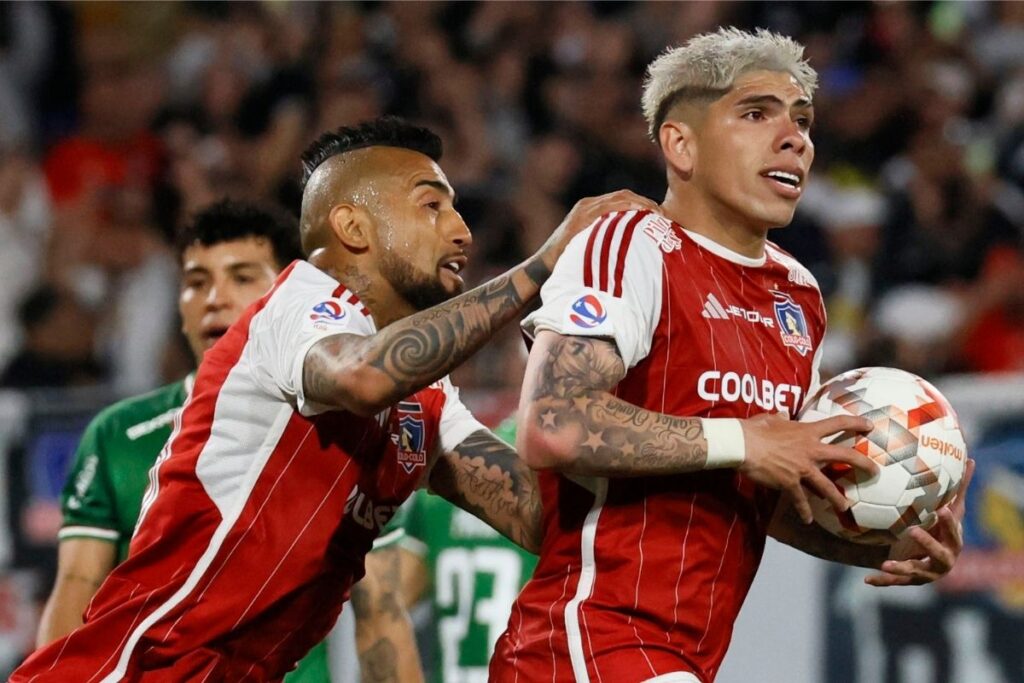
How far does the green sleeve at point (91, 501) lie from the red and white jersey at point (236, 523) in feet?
4.62

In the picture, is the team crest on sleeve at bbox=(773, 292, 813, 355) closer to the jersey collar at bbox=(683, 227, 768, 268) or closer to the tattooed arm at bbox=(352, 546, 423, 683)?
the jersey collar at bbox=(683, 227, 768, 268)

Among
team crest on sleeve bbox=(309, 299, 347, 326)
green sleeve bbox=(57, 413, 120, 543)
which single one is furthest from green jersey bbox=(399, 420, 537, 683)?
team crest on sleeve bbox=(309, 299, 347, 326)

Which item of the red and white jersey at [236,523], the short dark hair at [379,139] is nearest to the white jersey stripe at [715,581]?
the red and white jersey at [236,523]

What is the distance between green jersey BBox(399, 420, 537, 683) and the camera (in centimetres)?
616

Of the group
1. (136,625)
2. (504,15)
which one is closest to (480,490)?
(136,625)

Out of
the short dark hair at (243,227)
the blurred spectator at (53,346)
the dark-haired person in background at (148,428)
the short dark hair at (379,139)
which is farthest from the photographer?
the blurred spectator at (53,346)

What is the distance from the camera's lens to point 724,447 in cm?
360

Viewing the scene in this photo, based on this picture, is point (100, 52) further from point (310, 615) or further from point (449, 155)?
point (310, 615)

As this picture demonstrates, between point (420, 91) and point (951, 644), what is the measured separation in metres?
5.40

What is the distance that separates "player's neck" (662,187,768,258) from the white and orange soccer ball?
0.39 meters

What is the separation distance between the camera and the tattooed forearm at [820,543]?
13.9 feet

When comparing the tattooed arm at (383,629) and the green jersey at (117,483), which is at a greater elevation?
the green jersey at (117,483)

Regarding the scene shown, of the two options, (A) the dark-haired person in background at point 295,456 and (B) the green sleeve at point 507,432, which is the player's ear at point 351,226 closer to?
(A) the dark-haired person in background at point 295,456

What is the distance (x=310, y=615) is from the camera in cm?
416
